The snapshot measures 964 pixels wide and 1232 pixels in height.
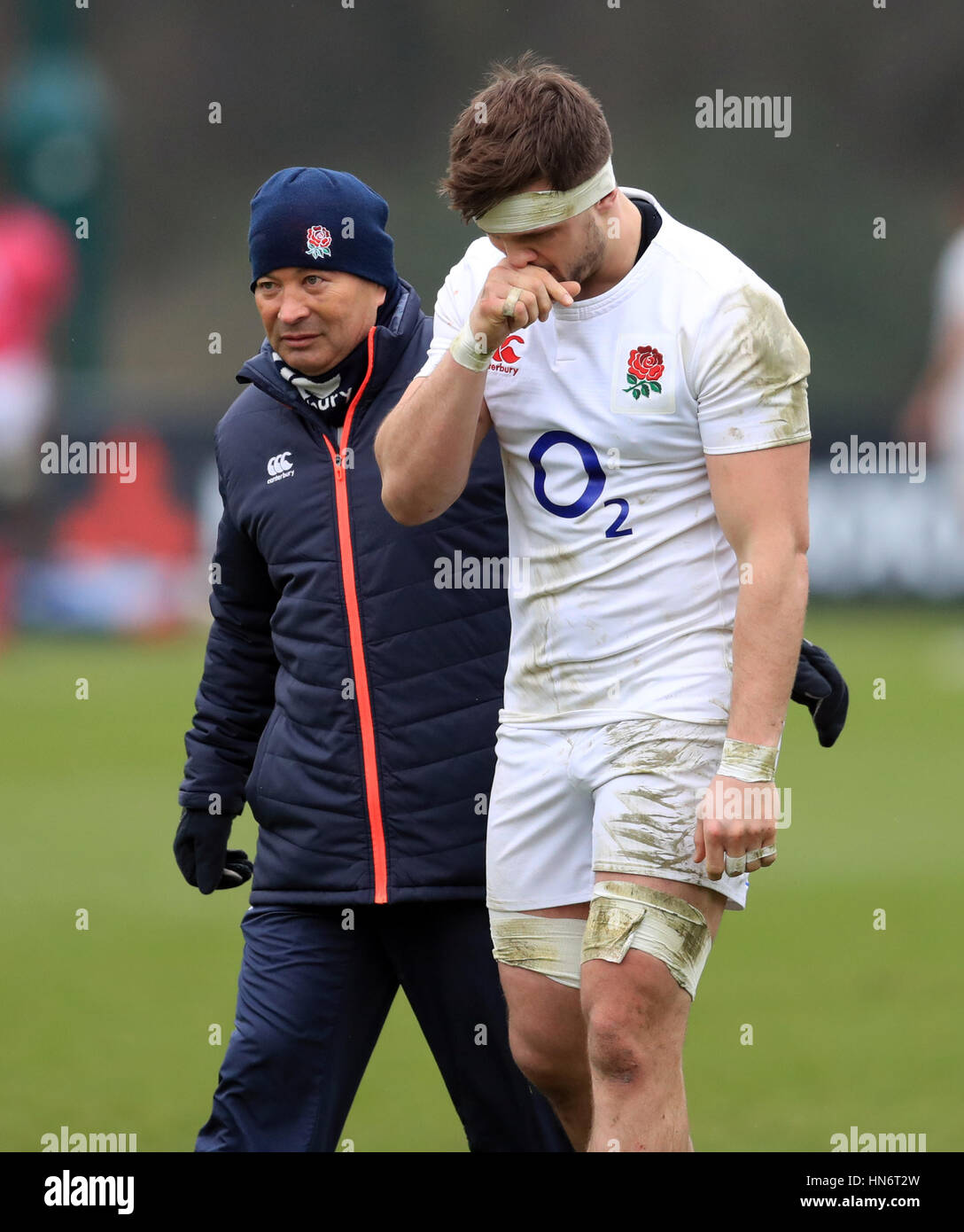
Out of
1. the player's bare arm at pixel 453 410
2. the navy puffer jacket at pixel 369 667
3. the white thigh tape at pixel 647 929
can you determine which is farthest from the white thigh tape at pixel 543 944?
the player's bare arm at pixel 453 410

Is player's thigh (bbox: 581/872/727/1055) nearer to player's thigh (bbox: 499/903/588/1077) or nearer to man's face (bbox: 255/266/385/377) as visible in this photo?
player's thigh (bbox: 499/903/588/1077)

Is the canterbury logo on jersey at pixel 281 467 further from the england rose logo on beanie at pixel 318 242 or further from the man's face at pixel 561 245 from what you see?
the man's face at pixel 561 245

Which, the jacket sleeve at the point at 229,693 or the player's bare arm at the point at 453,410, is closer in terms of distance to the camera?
the player's bare arm at the point at 453,410

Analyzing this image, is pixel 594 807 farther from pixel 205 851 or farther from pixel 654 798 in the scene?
pixel 205 851

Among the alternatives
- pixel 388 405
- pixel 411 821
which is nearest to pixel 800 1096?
pixel 411 821

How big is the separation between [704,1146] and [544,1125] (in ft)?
4.21

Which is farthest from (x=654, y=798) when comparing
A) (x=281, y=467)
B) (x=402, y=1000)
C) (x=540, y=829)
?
(x=402, y=1000)

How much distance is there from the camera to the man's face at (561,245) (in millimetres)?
3605

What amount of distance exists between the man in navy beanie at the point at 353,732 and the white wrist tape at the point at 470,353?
0.56 metres

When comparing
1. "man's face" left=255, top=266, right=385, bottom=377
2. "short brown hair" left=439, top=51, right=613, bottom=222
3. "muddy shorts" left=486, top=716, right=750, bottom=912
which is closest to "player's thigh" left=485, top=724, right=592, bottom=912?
"muddy shorts" left=486, top=716, right=750, bottom=912

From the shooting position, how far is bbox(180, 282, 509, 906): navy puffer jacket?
416 centimetres

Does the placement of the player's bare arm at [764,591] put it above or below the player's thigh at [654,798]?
above

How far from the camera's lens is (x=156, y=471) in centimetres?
1722

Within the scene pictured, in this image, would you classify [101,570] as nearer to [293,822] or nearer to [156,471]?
[156,471]
